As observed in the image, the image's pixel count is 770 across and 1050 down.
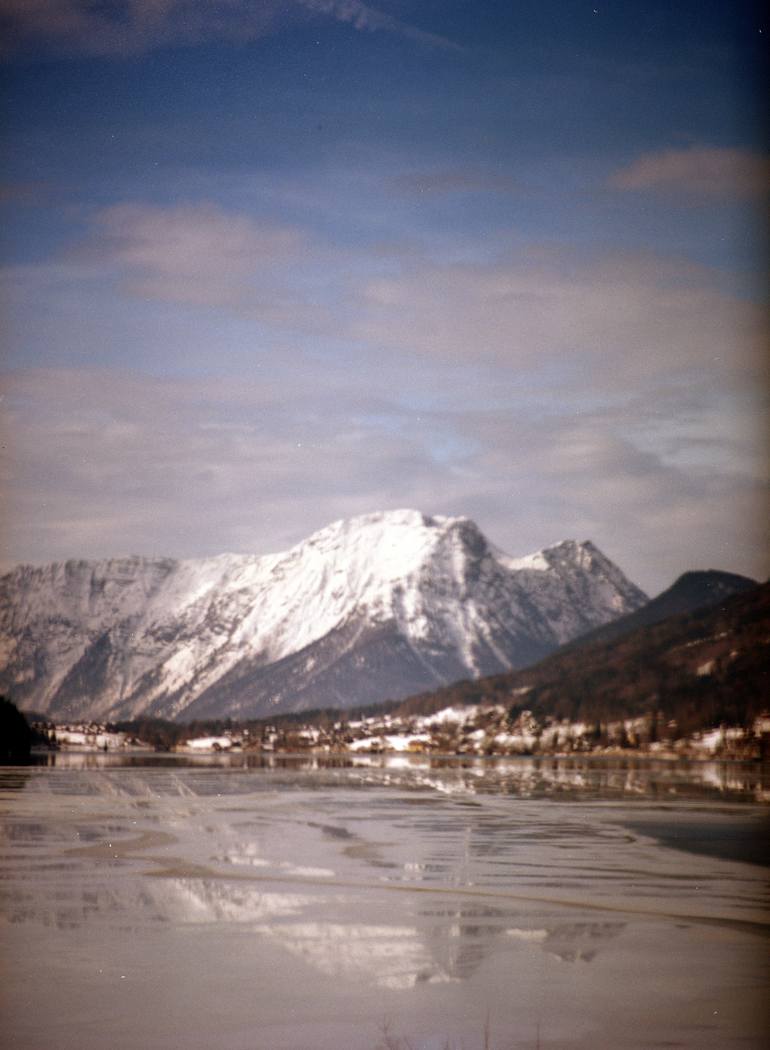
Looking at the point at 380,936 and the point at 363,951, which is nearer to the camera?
the point at 363,951

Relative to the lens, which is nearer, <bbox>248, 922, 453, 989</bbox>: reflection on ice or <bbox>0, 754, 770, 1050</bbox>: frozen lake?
<bbox>0, 754, 770, 1050</bbox>: frozen lake

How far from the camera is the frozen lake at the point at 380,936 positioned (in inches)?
1075

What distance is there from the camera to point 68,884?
45781 millimetres

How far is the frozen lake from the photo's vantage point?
1075 inches

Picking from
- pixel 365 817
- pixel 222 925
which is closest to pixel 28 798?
pixel 365 817

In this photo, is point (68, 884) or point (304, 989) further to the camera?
point (68, 884)

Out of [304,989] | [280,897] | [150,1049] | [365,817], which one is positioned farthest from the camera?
[365,817]

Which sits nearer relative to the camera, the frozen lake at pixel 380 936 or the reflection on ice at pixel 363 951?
the frozen lake at pixel 380 936

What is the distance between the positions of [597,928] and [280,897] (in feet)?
36.0

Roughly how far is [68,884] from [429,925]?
13890mm

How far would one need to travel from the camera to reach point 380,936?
3700 cm

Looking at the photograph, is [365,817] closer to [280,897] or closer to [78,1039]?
[280,897]

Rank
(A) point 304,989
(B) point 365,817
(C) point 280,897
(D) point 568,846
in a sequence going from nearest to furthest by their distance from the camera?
(A) point 304,989
(C) point 280,897
(D) point 568,846
(B) point 365,817

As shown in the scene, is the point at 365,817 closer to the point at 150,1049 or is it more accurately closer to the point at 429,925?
the point at 429,925
